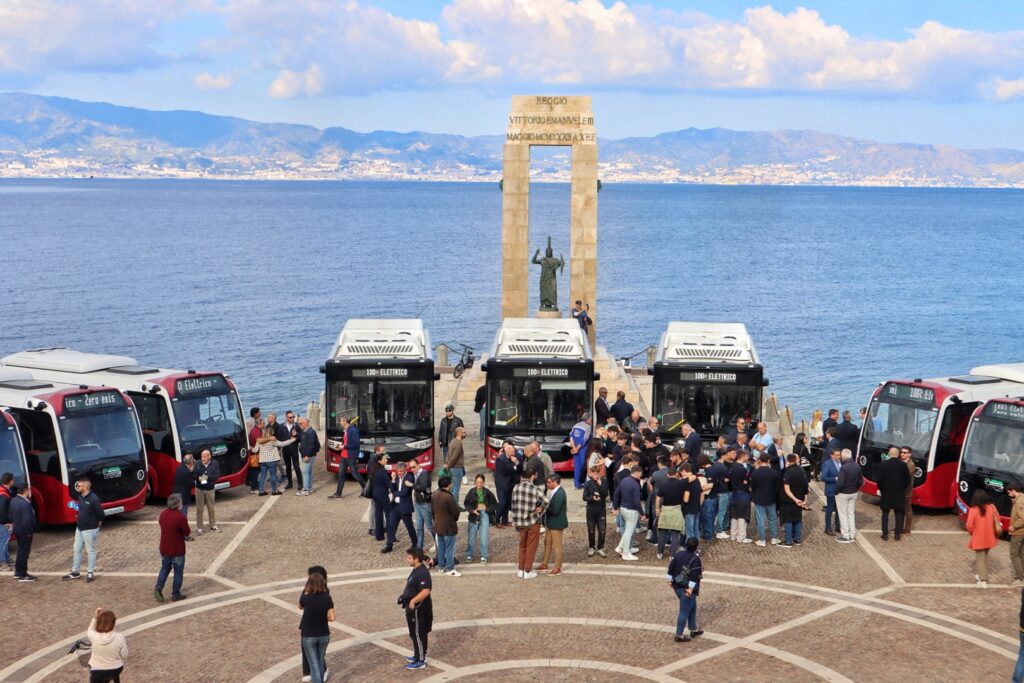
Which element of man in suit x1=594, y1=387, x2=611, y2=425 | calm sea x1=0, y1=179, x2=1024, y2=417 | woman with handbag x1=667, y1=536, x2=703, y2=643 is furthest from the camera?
calm sea x1=0, y1=179, x2=1024, y2=417

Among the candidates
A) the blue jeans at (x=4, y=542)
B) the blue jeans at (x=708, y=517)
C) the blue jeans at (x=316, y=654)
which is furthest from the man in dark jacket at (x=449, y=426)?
the blue jeans at (x=316, y=654)

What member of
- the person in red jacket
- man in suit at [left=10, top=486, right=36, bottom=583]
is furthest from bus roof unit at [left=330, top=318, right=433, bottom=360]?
the person in red jacket

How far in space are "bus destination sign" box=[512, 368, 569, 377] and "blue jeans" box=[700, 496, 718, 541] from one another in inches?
231

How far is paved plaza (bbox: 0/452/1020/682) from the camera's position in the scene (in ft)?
47.2

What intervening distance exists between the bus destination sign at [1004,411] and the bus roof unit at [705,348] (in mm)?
4989

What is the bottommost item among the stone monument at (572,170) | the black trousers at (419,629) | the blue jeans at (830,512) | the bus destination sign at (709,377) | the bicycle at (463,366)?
the bicycle at (463,366)

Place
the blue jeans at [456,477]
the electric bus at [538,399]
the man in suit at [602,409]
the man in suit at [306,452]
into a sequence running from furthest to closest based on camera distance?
the man in suit at [602,409], the electric bus at [538,399], the man in suit at [306,452], the blue jeans at [456,477]

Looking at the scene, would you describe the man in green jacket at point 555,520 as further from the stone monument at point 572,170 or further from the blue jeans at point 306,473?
the stone monument at point 572,170

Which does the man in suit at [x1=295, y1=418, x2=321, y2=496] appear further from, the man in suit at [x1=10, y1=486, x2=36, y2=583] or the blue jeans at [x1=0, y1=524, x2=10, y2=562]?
the man in suit at [x1=10, y1=486, x2=36, y2=583]

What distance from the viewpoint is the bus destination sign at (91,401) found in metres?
20.9

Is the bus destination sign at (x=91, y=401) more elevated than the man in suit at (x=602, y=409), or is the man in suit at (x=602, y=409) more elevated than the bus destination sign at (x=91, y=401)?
the bus destination sign at (x=91, y=401)

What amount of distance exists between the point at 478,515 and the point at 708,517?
3914mm

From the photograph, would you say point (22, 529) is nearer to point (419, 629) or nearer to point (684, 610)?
point (419, 629)

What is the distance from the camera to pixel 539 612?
16312mm
